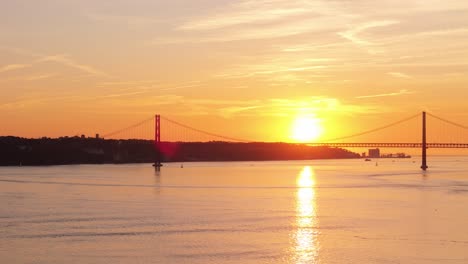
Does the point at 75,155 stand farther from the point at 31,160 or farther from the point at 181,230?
the point at 181,230

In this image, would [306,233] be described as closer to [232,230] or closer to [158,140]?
[232,230]

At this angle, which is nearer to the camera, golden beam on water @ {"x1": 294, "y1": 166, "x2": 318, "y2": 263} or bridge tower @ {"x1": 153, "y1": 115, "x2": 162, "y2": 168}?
golden beam on water @ {"x1": 294, "y1": 166, "x2": 318, "y2": 263}

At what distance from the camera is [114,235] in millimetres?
23141

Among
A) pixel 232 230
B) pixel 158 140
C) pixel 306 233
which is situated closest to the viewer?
pixel 306 233

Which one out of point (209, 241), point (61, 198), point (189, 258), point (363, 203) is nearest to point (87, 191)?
point (61, 198)

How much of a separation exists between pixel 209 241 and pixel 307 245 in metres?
3.09

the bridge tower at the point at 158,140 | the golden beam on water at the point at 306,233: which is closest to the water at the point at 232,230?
the golden beam on water at the point at 306,233

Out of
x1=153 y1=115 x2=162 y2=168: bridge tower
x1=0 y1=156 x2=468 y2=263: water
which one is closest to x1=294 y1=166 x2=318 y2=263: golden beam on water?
x1=0 y1=156 x2=468 y2=263: water

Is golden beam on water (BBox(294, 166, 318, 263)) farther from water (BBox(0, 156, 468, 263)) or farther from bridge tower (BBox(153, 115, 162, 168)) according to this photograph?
bridge tower (BBox(153, 115, 162, 168))

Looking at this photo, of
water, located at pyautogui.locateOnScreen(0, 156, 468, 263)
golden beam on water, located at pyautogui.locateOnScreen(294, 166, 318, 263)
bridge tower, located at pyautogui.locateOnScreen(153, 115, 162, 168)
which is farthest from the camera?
bridge tower, located at pyautogui.locateOnScreen(153, 115, 162, 168)

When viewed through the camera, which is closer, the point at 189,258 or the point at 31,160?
the point at 189,258

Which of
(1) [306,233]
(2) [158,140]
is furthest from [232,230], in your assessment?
(2) [158,140]

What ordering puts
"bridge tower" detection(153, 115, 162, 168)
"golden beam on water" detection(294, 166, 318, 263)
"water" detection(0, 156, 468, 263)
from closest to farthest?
"water" detection(0, 156, 468, 263)
"golden beam on water" detection(294, 166, 318, 263)
"bridge tower" detection(153, 115, 162, 168)

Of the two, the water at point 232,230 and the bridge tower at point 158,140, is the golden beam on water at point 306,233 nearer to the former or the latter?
the water at point 232,230
